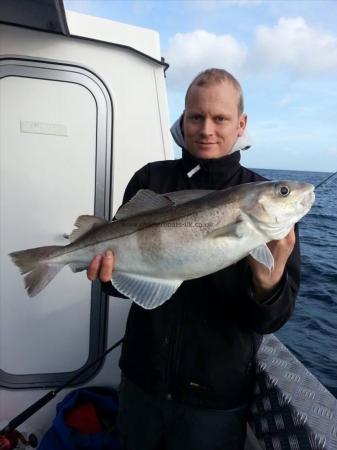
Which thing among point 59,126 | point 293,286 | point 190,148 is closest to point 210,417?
point 293,286

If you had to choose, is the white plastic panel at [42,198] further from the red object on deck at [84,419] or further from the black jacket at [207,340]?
the black jacket at [207,340]

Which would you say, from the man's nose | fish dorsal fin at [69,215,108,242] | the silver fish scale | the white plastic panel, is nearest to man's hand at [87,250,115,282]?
fish dorsal fin at [69,215,108,242]

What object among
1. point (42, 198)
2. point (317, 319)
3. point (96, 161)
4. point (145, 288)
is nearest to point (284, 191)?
point (145, 288)

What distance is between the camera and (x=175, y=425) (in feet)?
8.61

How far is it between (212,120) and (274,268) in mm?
997

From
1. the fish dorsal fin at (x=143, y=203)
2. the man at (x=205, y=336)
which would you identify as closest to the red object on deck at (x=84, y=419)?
the man at (x=205, y=336)

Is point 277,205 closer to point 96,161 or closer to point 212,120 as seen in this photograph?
point 212,120

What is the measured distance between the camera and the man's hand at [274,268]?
2248mm

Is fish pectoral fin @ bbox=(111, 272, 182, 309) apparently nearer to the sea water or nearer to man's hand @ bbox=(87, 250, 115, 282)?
man's hand @ bbox=(87, 250, 115, 282)

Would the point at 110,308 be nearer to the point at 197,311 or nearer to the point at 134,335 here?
the point at 134,335

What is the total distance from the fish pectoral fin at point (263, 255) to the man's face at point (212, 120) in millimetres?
787

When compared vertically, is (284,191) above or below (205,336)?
above

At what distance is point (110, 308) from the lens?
4430mm

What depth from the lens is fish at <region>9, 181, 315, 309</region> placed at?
2176 mm
